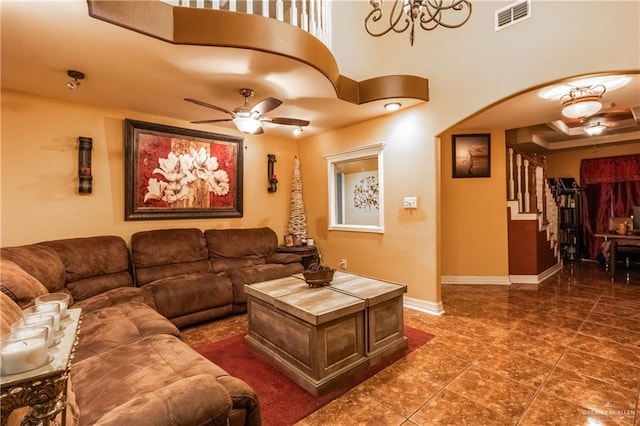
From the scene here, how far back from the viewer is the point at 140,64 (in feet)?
8.34

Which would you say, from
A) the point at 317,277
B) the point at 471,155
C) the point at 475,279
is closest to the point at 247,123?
the point at 317,277

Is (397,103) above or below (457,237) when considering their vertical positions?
above

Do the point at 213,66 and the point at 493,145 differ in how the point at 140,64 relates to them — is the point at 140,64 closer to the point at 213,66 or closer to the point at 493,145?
the point at 213,66

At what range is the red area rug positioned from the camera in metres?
1.94

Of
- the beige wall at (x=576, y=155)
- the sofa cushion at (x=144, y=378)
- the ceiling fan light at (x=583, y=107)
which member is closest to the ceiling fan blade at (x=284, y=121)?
the sofa cushion at (x=144, y=378)

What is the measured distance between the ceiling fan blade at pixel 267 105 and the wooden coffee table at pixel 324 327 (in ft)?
5.47

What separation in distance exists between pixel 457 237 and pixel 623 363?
2.79m

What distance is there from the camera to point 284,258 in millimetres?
4422

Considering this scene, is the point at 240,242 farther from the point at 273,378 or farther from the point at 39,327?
the point at 39,327

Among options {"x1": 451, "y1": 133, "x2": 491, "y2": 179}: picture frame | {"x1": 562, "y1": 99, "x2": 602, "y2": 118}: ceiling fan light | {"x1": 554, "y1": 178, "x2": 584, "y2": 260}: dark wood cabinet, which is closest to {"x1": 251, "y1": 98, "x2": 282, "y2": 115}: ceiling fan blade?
{"x1": 562, "y1": 99, "x2": 602, "y2": 118}: ceiling fan light

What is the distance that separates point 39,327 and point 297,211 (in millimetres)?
4420

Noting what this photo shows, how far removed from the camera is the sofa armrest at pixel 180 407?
983 millimetres

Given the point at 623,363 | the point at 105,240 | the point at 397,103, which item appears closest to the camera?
the point at 623,363

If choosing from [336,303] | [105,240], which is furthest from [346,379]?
[105,240]
